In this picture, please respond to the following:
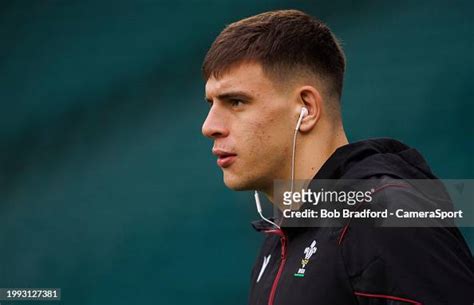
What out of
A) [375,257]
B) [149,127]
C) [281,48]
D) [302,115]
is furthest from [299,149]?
[149,127]

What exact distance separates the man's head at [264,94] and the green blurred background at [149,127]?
3.82 ft

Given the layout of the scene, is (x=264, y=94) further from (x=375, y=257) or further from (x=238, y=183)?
(x=375, y=257)

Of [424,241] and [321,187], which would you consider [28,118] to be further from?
[424,241]

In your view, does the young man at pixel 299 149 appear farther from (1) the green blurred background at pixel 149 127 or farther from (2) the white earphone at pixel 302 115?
(1) the green blurred background at pixel 149 127

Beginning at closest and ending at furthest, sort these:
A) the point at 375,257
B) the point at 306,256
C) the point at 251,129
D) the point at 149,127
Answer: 1. the point at 375,257
2. the point at 306,256
3. the point at 251,129
4. the point at 149,127

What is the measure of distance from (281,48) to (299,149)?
0.20 meters

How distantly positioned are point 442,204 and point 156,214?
1.65 metres

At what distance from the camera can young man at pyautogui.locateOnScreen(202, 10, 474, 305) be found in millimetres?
1196

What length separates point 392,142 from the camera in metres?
1.39

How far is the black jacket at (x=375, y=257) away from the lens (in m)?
1.12

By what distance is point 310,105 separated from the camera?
146cm

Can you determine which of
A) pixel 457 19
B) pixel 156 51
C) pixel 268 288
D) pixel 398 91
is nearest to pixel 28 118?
pixel 156 51

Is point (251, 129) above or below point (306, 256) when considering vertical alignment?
above

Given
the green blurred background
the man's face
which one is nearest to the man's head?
the man's face
